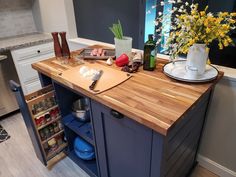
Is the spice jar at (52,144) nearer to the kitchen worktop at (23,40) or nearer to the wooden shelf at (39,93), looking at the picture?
the wooden shelf at (39,93)

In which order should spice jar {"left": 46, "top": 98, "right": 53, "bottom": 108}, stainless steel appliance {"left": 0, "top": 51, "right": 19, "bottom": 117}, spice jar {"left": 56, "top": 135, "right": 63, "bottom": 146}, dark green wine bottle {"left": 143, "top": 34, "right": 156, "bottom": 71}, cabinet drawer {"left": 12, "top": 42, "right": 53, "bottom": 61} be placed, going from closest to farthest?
dark green wine bottle {"left": 143, "top": 34, "right": 156, "bottom": 71} → spice jar {"left": 46, "top": 98, "right": 53, "bottom": 108} → spice jar {"left": 56, "top": 135, "right": 63, "bottom": 146} → stainless steel appliance {"left": 0, "top": 51, "right": 19, "bottom": 117} → cabinet drawer {"left": 12, "top": 42, "right": 53, "bottom": 61}

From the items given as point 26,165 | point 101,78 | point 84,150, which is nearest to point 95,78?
point 101,78

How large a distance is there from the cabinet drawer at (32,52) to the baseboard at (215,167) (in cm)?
222

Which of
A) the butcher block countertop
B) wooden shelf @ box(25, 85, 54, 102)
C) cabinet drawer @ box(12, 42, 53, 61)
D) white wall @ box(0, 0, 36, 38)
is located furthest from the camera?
white wall @ box(0, 0, 36, 38)

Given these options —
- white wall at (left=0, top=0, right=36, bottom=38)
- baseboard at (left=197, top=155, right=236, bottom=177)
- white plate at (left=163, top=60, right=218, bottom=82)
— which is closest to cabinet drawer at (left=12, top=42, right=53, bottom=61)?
white wall at (left=0, top=0, right=36, bottom=38)

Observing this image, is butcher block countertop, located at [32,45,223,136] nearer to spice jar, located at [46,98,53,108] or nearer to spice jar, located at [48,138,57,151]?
spice jar, located at [46,98,53,108]

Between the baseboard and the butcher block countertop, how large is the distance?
33.9 inches

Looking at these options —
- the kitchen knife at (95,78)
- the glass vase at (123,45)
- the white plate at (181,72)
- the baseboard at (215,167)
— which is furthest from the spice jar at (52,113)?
the baseboard at (215,167)

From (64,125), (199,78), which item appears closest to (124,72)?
(199,78)

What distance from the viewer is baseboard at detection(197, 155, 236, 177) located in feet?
5.01

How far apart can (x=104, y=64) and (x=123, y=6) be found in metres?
2.38

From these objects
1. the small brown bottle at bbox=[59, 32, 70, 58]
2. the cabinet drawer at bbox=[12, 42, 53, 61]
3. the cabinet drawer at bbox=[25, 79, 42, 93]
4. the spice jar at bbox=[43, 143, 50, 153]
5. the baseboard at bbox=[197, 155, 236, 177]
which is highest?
the small brown bottle at bbox=[59, 32, 70, 58]

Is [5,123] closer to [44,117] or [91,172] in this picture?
[44,117]

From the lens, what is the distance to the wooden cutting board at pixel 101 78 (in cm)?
111
